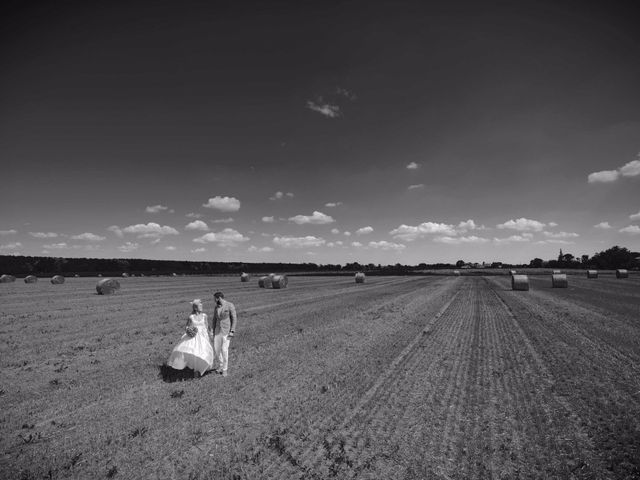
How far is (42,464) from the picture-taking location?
5.25 metres

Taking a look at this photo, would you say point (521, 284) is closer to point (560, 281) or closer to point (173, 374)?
point (560, 281)

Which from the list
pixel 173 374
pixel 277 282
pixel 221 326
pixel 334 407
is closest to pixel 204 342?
pixel 221 326

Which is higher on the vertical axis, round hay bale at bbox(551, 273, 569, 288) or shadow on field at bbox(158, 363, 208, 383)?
round hay bale at bbox(551, 273, 569, 288)

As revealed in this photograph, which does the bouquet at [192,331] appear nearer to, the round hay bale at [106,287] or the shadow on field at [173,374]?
the shadow on field at [173,374]

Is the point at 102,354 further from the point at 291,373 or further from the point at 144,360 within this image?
the point at 291,373

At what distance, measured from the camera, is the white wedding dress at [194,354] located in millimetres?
8789

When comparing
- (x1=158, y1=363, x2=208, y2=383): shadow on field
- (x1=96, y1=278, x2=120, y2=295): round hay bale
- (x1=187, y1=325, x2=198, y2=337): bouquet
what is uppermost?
(x1=187, y1=325, x2=198, y2=337): bouquet

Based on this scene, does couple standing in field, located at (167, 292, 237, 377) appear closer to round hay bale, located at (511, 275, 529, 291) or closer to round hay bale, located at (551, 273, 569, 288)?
round hay bale, located at (511, 275, 529, 291)

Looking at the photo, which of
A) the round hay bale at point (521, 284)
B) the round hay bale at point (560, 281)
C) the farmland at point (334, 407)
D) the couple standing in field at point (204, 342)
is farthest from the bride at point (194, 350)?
the round hay bale at point (560, 281)

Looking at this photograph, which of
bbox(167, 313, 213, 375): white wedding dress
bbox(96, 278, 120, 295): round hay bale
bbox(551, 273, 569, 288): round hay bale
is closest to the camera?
bbox(167, 313, 213, 375): white wedding dress

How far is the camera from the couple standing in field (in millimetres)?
8828

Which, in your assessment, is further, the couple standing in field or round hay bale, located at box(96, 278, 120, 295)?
round hay bale, located at box(96, 278, 120, 295)

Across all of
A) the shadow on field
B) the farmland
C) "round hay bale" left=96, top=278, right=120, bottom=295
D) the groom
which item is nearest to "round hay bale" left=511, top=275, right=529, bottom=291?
the farmland

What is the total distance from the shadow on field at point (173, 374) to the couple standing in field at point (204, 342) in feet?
0.80
